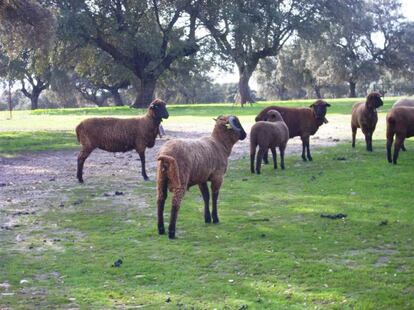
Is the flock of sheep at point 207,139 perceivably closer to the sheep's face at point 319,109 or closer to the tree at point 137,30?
the sheep's face at point 319,109

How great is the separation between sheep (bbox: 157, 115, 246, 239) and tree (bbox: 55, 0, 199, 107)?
3082 centimetres

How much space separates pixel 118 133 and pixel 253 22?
31.2 metres

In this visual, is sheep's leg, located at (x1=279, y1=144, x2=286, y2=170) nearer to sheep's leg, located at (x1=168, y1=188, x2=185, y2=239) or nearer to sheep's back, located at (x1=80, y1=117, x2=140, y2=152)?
sheep's back, located at (x1=80, y1=117, x2=140, y2=152)

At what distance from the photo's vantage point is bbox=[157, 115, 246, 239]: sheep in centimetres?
916

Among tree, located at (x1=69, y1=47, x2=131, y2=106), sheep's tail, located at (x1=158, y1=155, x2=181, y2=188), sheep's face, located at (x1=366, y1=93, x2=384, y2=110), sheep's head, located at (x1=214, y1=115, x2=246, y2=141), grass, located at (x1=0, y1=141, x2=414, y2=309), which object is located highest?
tree, located at (x1=69, y1=47, x2=131, y2=106)

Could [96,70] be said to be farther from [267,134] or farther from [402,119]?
[402,119]

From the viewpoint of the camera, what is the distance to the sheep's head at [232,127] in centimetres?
1059

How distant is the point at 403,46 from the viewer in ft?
227

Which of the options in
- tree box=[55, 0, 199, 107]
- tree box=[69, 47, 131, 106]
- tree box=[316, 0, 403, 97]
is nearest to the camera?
tree box=[55, 0, 199, 107]

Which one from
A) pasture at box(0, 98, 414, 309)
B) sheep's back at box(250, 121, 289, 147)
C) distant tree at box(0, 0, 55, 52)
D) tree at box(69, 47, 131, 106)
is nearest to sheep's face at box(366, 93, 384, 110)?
pasture at box(0, 98, 414, 309)

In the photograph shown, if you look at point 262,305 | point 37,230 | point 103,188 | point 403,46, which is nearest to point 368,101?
point 103,188

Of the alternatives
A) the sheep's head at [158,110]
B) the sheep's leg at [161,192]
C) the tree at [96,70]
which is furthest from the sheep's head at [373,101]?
the tree at [96,70]

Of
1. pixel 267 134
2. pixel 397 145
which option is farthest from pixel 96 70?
pixel 397 145

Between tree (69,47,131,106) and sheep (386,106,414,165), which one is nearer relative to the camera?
sheep (386,106,414,165)
